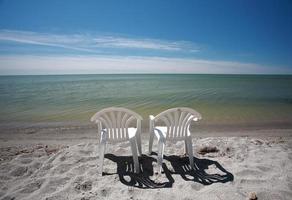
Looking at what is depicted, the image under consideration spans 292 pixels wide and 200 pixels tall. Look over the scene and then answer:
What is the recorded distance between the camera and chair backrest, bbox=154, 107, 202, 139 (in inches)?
135

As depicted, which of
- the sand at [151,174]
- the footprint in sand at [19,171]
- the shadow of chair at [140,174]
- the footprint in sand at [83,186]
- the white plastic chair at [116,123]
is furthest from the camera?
the white plastic chair at [116,123]

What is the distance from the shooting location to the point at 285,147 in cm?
454

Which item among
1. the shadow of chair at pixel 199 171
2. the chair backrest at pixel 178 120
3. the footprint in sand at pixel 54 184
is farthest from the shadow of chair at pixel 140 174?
the footprint in sand at pixel 54 184

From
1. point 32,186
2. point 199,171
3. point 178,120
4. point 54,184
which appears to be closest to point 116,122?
point 178,120

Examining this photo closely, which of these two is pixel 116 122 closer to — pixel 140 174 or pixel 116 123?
pixel 116 123

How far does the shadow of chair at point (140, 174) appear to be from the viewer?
295 cm

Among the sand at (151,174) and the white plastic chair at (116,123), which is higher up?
the white plastic chair at (116,123)

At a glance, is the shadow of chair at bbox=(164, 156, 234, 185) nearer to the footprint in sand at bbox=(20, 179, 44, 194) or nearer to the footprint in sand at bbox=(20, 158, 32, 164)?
the footprint in sand at bbox=(20, 179, 44, 194)

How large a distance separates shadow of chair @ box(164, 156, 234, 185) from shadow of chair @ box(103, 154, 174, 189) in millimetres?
252

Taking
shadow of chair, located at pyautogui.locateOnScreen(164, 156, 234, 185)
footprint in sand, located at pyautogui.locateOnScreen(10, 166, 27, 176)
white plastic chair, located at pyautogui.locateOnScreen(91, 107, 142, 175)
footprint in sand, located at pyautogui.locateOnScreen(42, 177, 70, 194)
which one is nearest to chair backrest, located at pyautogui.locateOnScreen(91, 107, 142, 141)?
white plastic chair, located at pyautogui.locateOnScreen(91, 107, 142, 175)

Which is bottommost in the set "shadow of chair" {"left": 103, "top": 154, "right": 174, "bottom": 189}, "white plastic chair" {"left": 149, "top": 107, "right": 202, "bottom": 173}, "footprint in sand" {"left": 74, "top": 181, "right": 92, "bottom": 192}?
"shadow of chair" {"left": 103, "top": 154, "right": 174, "bottom": 189}

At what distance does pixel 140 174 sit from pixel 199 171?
3.23 feet

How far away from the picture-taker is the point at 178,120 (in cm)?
350

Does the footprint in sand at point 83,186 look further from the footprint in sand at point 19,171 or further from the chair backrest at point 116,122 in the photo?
the footprint in sand at point 19,171
